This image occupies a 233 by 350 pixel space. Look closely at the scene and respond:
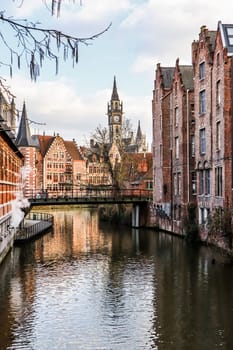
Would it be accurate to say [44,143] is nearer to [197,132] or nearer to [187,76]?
[187,76]

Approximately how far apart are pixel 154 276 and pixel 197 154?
14069 millimetres

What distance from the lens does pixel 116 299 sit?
1750cm

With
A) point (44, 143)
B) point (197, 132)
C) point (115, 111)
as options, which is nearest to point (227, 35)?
point (197, 132)

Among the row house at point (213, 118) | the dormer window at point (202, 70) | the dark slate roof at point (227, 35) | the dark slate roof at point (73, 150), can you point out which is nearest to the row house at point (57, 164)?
the dark slate roof at point (73, 150)

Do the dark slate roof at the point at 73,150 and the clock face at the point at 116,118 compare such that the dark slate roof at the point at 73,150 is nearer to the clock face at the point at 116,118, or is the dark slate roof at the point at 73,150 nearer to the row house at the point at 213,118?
the clock face at the point at 116,118

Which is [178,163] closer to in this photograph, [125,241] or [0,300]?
[125,241]

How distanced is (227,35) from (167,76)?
52.3 ft

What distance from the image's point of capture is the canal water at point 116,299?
13.0 m

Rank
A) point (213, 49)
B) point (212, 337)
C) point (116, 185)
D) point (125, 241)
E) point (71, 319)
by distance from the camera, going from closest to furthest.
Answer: point (212, 337) → point (71, 319) → point (213, 49) → point (125, 241) → point (116, 185)

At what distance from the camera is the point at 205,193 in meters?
32.4

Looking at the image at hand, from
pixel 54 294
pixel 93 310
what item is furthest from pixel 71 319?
pixel 54 294

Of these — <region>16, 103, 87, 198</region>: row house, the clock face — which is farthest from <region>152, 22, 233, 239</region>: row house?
the clock face

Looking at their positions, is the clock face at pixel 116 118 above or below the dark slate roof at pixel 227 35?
above

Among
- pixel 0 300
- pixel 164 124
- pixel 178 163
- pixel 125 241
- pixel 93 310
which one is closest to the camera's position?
pixel 93 310
